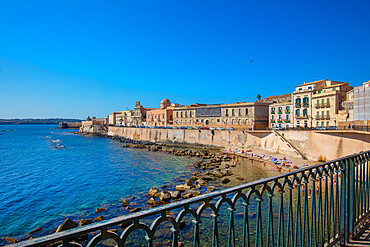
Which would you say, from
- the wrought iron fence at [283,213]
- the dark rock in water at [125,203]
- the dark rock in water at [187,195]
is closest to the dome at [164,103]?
the dark rock in water at [187,195]

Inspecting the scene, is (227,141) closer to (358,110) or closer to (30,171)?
(358,110)

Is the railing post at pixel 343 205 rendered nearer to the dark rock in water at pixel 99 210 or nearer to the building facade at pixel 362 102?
the dark rock in water at pixel 99 210

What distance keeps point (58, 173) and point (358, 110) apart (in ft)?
107

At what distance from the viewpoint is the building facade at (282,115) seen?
126 feet

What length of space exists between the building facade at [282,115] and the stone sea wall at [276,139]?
6.55m

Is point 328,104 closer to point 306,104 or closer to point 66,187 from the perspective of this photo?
point 306,104

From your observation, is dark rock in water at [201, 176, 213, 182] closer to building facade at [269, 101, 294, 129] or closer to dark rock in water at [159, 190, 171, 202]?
dark rock in water at [159, 190, 171, 202]

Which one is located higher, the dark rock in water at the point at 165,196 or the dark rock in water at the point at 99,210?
the dark rock in water at the point at 165,196

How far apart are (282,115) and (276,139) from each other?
33.3ft

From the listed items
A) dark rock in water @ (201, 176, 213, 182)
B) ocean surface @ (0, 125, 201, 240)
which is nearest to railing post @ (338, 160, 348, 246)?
ocean surface @ (0, 125, 201, 240)

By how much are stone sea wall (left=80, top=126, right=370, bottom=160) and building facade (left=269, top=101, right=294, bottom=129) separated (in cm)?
655

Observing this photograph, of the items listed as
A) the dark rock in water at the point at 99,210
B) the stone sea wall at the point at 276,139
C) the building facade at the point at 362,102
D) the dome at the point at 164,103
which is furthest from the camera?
the dome at the point at 164,103

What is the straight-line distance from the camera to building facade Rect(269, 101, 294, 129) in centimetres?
3840

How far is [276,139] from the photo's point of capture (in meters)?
31.9
